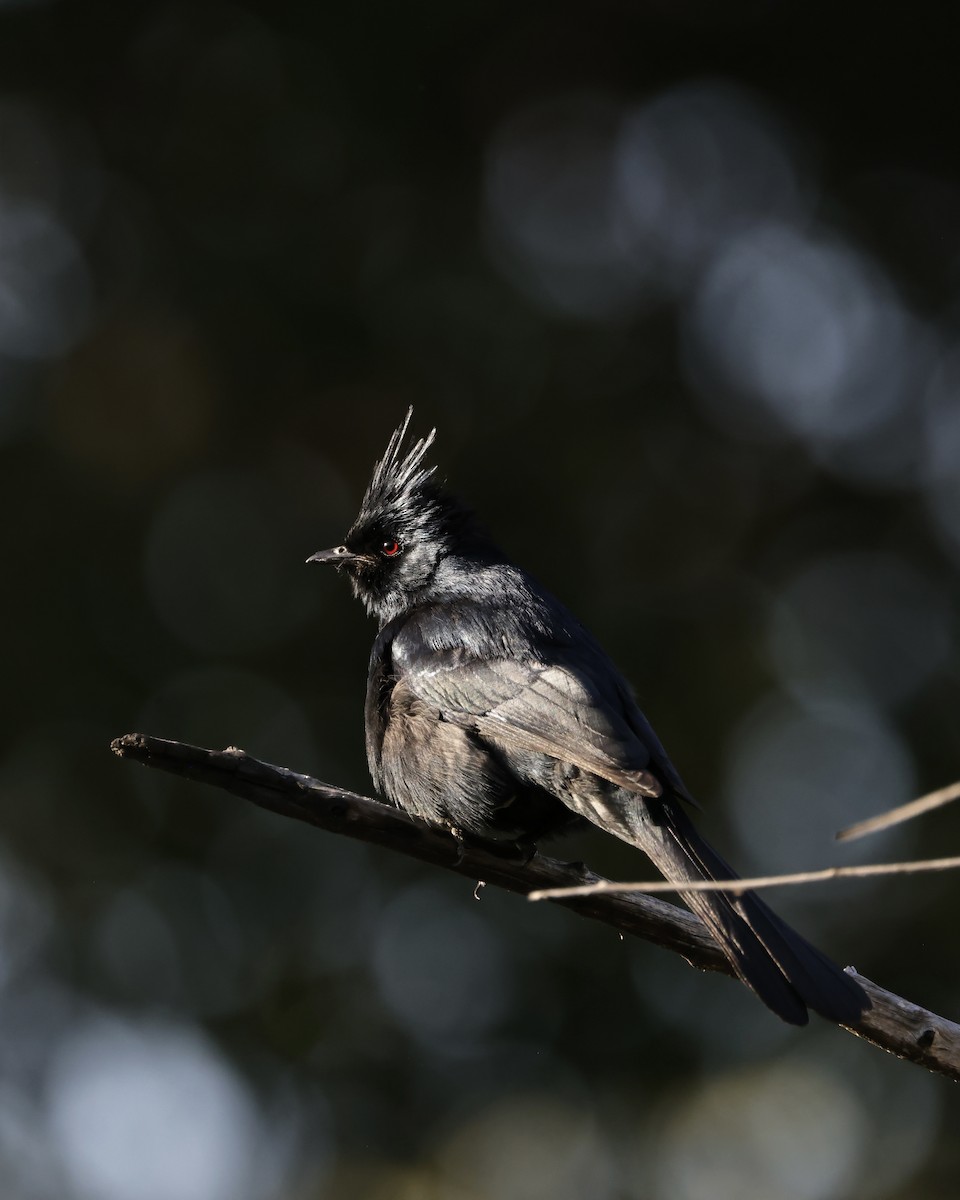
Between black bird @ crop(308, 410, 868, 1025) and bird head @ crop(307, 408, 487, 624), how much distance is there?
0.7 inches

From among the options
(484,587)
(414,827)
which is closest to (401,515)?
(484,587)

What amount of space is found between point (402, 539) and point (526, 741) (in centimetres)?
181

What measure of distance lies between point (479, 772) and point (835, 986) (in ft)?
4.94

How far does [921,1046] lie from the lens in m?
3.78

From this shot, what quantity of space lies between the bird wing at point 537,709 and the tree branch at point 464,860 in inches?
16.3

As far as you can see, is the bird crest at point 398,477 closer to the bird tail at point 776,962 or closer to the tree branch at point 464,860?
the tree branch at point 464,860

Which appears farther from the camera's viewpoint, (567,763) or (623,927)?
(567,763)

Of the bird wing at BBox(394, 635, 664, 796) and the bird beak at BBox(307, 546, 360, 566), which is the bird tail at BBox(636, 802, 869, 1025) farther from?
the bird beak at BBox(307, 546, 360, 566)

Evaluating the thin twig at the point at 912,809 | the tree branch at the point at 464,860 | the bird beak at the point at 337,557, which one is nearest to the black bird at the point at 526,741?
the tree branch at the point at 464,860

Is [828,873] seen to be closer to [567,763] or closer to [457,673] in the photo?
[567,763]

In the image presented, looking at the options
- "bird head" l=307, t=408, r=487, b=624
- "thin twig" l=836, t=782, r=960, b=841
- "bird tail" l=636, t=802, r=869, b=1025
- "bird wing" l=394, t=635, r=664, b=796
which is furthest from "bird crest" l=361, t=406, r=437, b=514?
"thin twig" l=836, t=782, r=960, b=841

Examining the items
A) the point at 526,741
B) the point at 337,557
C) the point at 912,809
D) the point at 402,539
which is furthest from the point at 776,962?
the point at 337,557

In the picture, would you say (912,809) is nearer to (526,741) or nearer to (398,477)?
(526,741)

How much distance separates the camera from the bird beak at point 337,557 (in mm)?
6218
